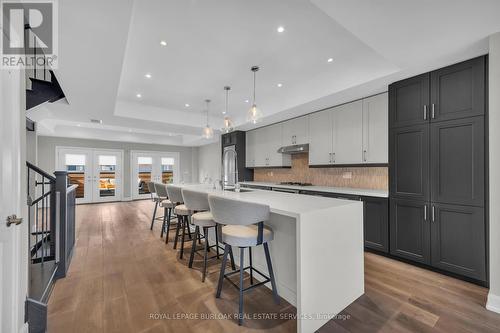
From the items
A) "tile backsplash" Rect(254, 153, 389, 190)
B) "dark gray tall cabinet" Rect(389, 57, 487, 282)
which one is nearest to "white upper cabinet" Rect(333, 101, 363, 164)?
"tile backsplash" Rect(254, 153, 389, 190)

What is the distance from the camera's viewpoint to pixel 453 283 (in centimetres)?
233

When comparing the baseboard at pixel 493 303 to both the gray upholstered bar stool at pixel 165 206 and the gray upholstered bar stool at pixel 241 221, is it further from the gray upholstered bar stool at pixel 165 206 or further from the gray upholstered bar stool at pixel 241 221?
the gray upholstered bar stool at pixel 165 206

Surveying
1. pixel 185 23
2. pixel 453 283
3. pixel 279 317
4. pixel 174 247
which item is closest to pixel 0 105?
pixel 185 23

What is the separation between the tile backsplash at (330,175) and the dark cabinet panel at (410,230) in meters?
0.73

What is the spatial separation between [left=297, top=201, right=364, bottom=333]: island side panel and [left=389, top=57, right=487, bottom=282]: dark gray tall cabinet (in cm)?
123

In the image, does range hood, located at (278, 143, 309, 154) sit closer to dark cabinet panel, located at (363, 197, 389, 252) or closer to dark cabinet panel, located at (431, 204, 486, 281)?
dark cabinet panel, located at (363, 197, 389, 252)

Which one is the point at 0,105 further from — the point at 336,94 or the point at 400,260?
the point at 400,260

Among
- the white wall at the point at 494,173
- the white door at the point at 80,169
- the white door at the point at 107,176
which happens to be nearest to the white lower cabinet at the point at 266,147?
the white wall at the point at 494,173

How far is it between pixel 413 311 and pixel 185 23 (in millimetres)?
3397

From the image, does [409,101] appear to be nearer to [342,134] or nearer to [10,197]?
[342,134]

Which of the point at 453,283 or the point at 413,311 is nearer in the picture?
the point at 413,311

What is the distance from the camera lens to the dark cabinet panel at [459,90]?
226 centimetres

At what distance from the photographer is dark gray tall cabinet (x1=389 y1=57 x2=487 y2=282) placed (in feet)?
7.44

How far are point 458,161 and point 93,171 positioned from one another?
32.4ft
